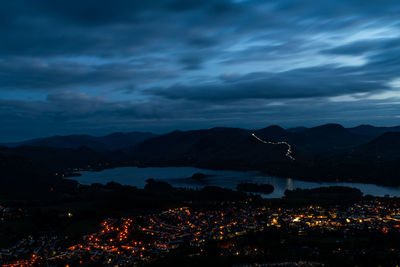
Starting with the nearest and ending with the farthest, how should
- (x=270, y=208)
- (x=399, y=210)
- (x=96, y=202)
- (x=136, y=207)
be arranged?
1. (x=399, y=210)
2. (x=270, y=208)
3. (x=136, y=207)
4. (x=96, y=202)

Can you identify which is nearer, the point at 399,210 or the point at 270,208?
the point at 399,210

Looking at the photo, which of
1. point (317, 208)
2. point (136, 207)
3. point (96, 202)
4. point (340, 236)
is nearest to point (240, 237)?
point (340, 236)

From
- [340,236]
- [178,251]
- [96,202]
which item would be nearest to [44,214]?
[96,202]

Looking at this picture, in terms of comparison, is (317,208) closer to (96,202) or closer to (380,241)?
(380,241)

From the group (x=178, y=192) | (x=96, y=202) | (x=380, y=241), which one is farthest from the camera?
(x=178, y=192)

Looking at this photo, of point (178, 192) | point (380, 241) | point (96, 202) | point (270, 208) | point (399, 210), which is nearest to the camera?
point (380, 241)

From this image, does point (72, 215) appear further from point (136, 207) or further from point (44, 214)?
point (136, 207)
